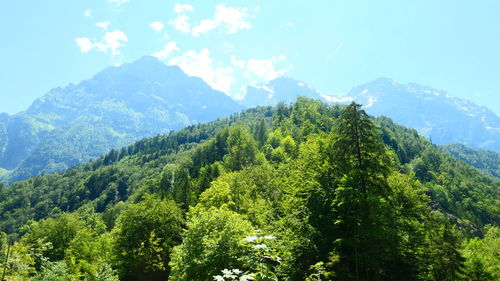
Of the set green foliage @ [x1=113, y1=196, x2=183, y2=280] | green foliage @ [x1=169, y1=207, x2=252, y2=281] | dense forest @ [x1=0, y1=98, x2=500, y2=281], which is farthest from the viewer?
green foliage @ [x1=113, y1=196, x2=183, y2=280]

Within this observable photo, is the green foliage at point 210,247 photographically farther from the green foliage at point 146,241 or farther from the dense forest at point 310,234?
the green foliage at point 146,241

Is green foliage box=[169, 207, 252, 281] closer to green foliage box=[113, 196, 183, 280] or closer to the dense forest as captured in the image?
the dense forest

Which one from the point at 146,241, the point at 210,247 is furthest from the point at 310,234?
the point at 146,241

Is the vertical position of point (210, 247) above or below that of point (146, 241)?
below

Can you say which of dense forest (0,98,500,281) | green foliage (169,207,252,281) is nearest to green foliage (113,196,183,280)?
dense forest (0,98,500,281)

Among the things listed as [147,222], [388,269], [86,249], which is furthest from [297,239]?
[86,249]

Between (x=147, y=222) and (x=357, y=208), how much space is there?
3423 cm

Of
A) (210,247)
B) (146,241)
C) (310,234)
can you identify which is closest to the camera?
(310,234)

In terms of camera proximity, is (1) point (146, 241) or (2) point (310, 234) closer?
(2) point (310, 234)

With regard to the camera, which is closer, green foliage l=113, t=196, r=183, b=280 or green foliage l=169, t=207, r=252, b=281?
green foliage l=169, t=207, r=252, b=281

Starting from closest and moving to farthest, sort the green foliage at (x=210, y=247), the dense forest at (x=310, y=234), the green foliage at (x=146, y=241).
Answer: the dense forest at (x=310, y=234) < the green foliage at (x=210, y=247) < the green foliage at (x=146, y=241)

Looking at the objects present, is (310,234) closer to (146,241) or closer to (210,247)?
(210,247)

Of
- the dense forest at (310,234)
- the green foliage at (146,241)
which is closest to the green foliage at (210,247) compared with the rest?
the dense forest at (310,234)

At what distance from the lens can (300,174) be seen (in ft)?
114
